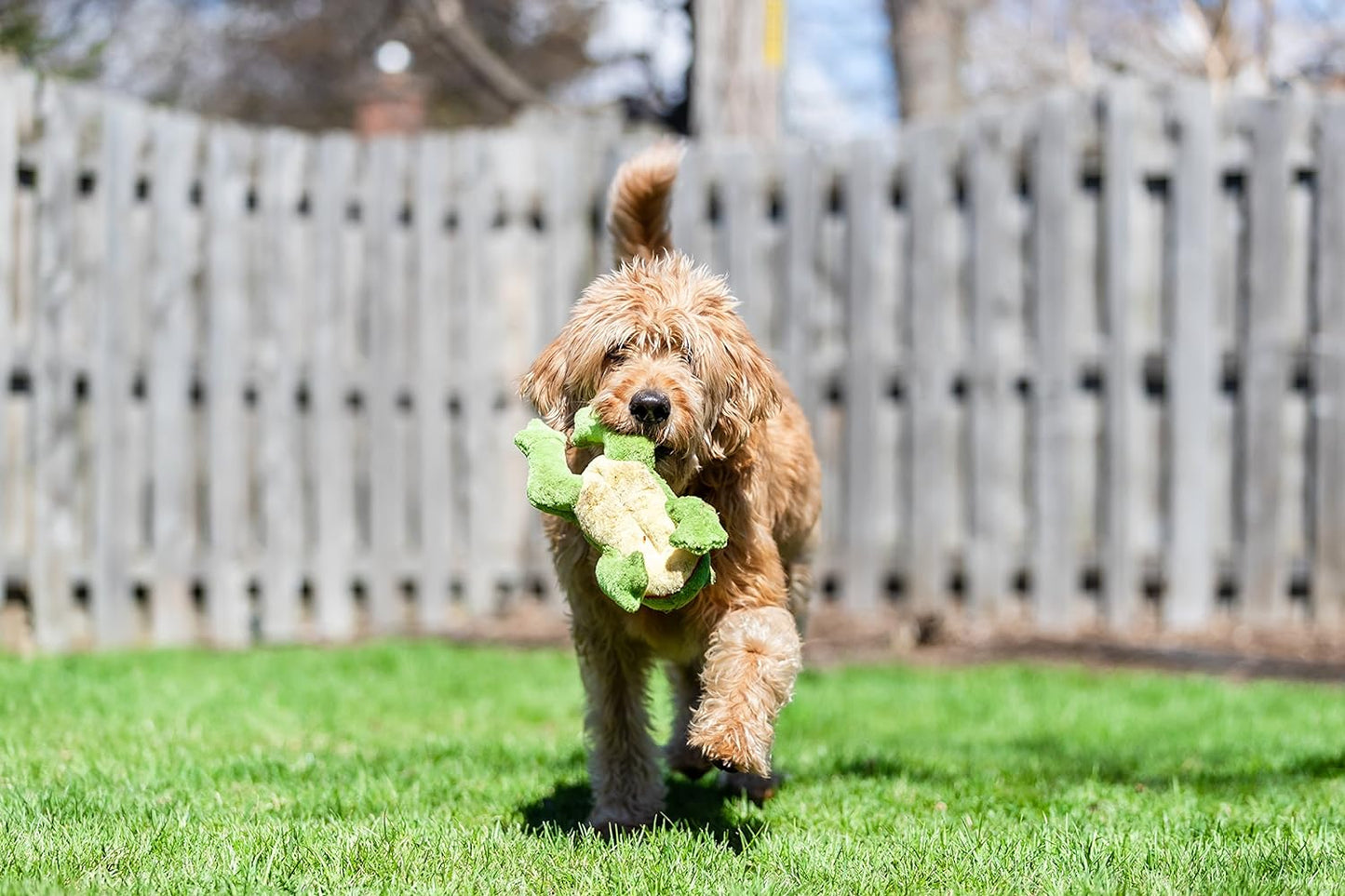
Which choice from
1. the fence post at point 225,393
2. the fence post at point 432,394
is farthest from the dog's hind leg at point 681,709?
the fence post at point 225,393

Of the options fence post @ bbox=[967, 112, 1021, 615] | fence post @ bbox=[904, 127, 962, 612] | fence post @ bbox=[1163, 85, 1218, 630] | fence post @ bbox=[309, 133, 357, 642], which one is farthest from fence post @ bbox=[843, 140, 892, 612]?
fence post @ bbox=[309, 133, 357, 642]

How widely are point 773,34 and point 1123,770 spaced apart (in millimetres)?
5639

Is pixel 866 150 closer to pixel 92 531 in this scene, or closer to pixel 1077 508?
pixel 1077 508

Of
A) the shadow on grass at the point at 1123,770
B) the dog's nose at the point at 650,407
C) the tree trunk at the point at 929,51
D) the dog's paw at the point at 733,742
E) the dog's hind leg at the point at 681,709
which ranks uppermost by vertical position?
the tree trunk at the point at 929,51

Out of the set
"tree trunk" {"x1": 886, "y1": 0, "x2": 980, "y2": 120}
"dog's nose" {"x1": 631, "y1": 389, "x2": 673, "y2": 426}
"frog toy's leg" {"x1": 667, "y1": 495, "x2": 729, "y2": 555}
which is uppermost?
"tree trunk" {"x1": 886, "y1": 0, "x2": 980, "y2": 120}

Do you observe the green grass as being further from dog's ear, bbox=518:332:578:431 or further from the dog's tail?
the dog's tail

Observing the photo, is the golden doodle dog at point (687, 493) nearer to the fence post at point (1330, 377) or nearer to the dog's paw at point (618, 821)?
the dog's paw at point (618, 821)

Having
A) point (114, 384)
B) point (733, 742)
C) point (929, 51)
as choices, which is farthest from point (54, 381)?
point (929, 51)

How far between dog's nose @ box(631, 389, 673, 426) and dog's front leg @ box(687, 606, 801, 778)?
1.87ft

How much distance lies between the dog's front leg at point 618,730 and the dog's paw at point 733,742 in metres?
0.62

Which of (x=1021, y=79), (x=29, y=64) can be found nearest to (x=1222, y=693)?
(x=29, y=64)

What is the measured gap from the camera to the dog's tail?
4.27 m

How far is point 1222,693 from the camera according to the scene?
5.93 m

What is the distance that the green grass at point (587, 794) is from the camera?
119 inches
